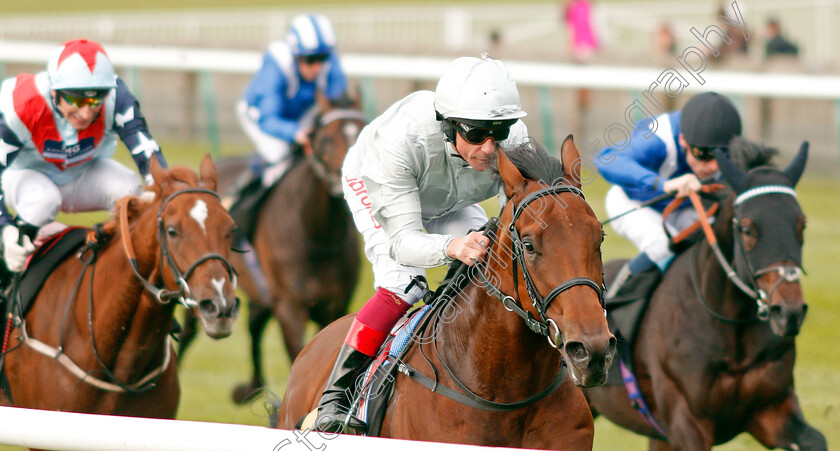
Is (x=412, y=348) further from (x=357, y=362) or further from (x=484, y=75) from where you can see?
(x=484, y=75)

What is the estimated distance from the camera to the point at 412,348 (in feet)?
11.3

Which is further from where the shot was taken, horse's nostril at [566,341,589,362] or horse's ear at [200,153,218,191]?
horse's ear at [200,153,218,191]

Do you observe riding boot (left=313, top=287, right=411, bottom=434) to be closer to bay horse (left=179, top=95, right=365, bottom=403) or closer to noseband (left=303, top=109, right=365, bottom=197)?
bay horse (left=179, top=95, right=365, bottom=403)

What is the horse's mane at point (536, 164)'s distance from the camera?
2979 millimetres

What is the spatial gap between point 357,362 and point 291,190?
11.4ft

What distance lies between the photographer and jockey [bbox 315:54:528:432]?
124 inches

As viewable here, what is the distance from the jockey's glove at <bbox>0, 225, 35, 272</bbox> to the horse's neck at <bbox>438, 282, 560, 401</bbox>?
2.26m

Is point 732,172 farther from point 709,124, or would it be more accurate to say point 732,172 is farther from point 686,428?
point 686,428

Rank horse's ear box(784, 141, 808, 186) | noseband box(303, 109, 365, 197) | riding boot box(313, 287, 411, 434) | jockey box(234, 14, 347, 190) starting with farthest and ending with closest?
jockey box(234, 14, 347, 190)
noseband box(303, 109, 365, 197)
horse's ear box(784, 141, 808, 186)
riding boot box(313, 287, 411, 434)

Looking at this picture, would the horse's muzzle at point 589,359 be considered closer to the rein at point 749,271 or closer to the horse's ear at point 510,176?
the horse's ear at point 510,176

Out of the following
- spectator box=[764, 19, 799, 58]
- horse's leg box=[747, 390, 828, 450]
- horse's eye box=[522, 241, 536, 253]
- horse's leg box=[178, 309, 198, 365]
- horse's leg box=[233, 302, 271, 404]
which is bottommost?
spectator box=[764, 19, 799, 58]

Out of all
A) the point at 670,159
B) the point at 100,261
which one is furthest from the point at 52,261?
the point at 670,159

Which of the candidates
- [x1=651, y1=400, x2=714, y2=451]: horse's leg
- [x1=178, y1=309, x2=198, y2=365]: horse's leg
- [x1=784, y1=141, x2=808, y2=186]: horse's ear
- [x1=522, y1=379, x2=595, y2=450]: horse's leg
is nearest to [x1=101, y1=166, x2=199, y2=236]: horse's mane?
[x1=522, y1=379, x2=595, y2=450]: horse's leg

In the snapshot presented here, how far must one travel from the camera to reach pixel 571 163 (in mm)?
3045
